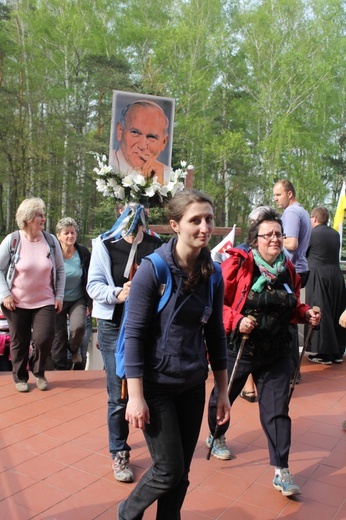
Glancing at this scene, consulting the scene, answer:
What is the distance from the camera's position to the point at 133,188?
12.5ft

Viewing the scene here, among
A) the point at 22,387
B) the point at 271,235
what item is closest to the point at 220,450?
the point at 271,235

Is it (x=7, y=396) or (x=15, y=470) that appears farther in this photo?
(x=7, y=396)

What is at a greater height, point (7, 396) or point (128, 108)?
point (128, 108)

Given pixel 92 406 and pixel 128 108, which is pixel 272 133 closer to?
pixel 128 108

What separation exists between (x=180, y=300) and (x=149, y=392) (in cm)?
44

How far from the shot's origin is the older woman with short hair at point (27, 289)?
5.31 meters

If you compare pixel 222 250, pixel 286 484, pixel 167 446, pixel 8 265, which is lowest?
pixel 286 484

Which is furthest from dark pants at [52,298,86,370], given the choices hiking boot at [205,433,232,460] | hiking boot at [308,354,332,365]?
hiking boot at [308,354,332,365]

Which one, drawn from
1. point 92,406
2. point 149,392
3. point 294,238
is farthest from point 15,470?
point 294,238

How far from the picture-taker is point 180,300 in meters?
2.44

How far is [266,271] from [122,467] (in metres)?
1.64

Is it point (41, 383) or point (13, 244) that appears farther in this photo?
point (41, 383)

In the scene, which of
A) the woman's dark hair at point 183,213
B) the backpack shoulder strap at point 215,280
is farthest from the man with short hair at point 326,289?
the woman's dark hair at point 183,213

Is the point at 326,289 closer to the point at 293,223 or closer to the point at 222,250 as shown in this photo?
the point at 222,250
